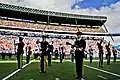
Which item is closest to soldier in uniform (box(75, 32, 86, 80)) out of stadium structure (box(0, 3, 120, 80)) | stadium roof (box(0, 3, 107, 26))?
stadium structure (box(0, 3, 120, 80))

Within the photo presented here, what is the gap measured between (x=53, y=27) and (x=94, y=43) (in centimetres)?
1271

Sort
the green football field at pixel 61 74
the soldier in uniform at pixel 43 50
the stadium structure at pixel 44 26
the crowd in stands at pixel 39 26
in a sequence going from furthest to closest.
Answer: the crowd in stands at pixel 39 26 → the stadium structure at pixel 44 26 → the soldier in uniform at pixel 43 50 → the green football field at pixel 61 74

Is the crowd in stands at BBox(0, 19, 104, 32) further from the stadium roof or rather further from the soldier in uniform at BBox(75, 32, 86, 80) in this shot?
the soldier in uniform at BBox(75, 32, 86, 80)

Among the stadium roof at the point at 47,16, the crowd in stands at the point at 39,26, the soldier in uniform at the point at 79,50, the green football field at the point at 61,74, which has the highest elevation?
the stadium roof at the point at 47,16

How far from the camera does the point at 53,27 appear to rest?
246ft

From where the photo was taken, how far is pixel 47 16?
249 ft

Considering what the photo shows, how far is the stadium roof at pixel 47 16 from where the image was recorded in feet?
223

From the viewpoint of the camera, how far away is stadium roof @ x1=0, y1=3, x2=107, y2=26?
223 feet

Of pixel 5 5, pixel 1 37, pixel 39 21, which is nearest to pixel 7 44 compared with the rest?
pixel 1 37

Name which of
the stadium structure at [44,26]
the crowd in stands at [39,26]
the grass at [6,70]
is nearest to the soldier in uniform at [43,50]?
the grass at [6,70]

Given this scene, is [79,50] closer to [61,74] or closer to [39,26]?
[61,74]

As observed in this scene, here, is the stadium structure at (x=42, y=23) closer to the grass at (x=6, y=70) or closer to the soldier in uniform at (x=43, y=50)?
the grass at (x=6, y=70)

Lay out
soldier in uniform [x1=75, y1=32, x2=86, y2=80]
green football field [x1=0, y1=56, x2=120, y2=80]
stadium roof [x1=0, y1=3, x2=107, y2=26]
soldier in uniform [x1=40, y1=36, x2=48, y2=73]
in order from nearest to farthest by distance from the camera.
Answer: soldier in uniform [x1=75, y1=32, x2=86, y2=80]
green football field [x1=0, y1=56, x2=120, y2=80]
soldier in uniform [x1=40, y1=36, x2=48, y2=73]
stadium roof [x1=0, y1=3, x2=107, y2=26]

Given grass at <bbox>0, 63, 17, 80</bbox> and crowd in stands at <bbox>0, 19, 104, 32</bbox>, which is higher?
crowd in stands at <bbox>0, 19, 104, 32</bbox>
